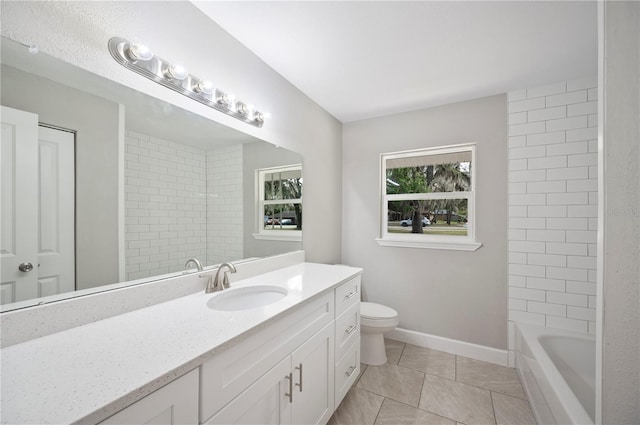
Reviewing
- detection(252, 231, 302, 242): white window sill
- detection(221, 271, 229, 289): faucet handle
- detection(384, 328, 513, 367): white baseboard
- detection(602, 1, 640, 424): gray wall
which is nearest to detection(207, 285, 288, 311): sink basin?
detection(221, 271, 229, 289): faucet handle

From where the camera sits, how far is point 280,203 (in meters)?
2.10

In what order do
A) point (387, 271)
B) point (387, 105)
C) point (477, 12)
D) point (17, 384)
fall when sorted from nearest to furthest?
point (17, 384), point (477, 12), point (387, 105), point (387, 271)

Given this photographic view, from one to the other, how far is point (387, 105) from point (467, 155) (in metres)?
0.94

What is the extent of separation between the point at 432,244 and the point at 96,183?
2.63 meters

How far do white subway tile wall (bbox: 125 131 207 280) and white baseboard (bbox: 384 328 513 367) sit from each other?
89.1 inches

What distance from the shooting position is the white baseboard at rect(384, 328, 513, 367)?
236 cm

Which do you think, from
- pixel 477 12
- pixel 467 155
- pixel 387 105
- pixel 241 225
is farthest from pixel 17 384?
pixel 467 155

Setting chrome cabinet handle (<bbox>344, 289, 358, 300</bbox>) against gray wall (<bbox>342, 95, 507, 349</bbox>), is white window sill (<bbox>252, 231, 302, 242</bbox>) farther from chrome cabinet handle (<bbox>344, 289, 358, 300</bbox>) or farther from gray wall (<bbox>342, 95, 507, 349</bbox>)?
gray wall (<bbox>342, 95, 507, 349</bbox>)

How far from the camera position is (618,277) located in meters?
0.86

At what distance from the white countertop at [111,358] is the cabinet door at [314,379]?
330mm

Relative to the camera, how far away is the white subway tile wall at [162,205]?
46.4 inches

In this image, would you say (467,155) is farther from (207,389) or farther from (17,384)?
(17,384)

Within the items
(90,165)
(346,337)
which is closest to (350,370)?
(346,337)

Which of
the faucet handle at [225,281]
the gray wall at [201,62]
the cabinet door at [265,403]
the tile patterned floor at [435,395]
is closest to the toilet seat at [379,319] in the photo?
the tile patterned floor at [435,395]
